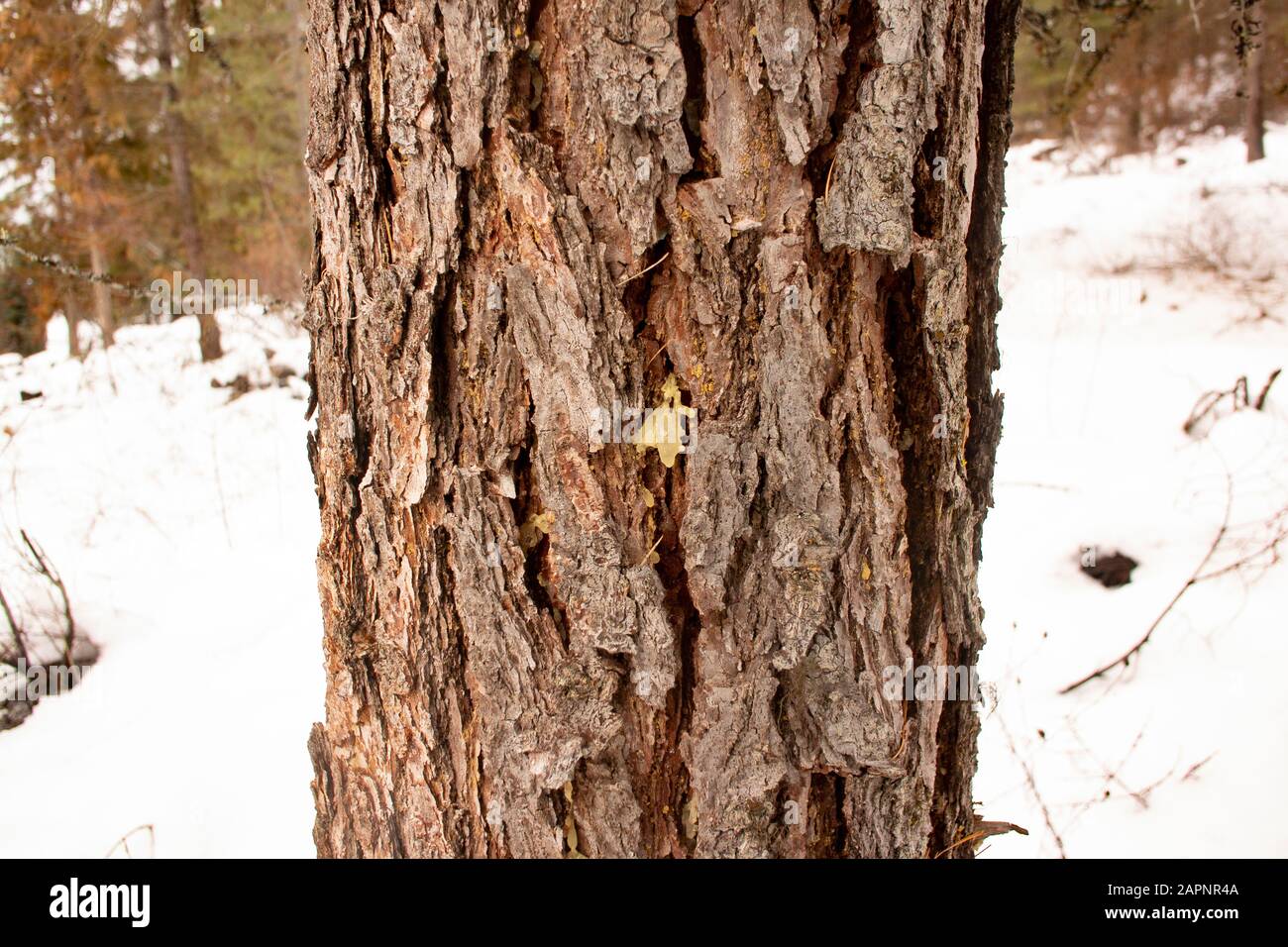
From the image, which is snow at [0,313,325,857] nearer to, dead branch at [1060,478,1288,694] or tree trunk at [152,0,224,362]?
dead branch at [1060,478,1288,694]

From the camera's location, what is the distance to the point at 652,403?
106cm

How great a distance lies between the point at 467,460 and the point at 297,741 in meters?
2.03

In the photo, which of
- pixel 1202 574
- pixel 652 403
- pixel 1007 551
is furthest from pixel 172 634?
pixel 1202 574

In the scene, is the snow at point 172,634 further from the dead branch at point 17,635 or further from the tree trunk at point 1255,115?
the tree trunk at point 1255,115

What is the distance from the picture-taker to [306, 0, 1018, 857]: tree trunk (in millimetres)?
995

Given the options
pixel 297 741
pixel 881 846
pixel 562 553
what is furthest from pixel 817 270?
pixel 297 741

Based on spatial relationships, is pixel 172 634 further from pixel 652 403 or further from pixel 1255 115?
pixel 1255 115

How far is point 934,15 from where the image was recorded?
3.30ft

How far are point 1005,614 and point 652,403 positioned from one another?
266cm

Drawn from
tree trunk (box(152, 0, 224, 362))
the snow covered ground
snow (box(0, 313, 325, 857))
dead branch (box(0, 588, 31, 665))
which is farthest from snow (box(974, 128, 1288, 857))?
tree trunk (box(152, 0, 224, 362))

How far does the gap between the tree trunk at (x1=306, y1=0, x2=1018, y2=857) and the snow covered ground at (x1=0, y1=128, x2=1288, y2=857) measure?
1.24 meters

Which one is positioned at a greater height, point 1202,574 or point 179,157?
point 179,157

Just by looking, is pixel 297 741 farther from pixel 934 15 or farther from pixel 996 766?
pixel 934 15

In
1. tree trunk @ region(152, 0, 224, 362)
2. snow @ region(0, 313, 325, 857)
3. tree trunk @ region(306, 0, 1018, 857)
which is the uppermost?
tree trunk @ region(152, 0, 224, 362)
